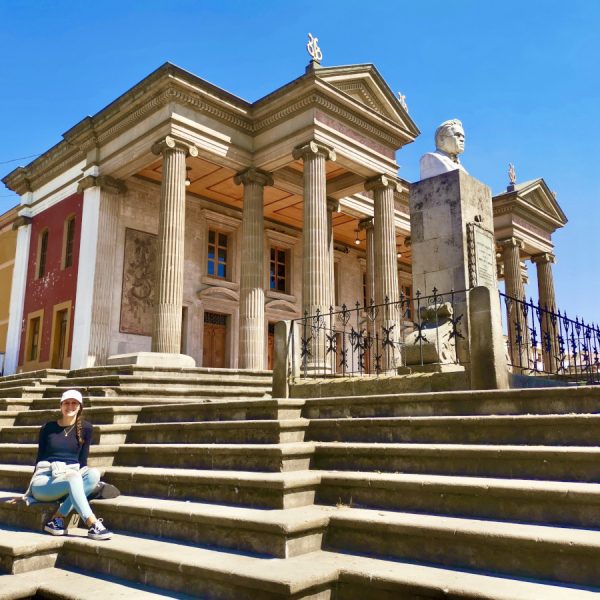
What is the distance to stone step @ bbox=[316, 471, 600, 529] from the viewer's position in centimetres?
380

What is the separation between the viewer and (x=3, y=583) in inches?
173

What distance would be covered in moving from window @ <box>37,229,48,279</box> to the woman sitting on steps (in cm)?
1790

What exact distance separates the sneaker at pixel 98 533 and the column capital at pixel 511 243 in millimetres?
23063

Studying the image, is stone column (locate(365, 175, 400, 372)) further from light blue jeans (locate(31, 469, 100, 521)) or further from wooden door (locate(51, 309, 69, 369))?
light blue jeans (locate(31, 469, 100, 521))

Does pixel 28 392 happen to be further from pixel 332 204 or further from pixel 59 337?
pixel 332 204

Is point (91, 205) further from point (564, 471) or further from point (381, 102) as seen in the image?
point (564, 471)

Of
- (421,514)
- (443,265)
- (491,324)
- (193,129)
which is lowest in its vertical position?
(421,514)

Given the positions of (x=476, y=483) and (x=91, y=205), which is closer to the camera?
(x=476, y=483)

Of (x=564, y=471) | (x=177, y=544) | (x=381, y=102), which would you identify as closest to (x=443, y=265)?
(x=564, y=471)

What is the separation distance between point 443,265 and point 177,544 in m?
5.55

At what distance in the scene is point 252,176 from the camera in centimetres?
1830

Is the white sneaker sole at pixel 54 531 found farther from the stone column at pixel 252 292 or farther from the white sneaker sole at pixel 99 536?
the stone column at pixel 252 292

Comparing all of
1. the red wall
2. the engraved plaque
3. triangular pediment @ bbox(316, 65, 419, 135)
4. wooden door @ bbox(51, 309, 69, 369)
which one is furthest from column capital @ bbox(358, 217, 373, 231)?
the engraved plaque

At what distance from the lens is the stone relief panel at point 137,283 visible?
19.0m
